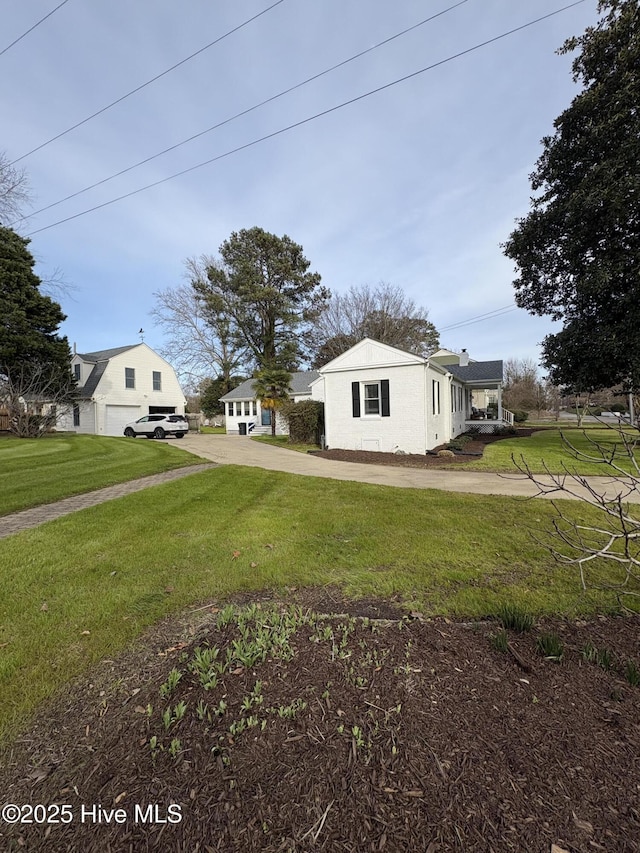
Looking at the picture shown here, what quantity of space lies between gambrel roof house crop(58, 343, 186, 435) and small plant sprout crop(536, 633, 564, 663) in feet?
90.9

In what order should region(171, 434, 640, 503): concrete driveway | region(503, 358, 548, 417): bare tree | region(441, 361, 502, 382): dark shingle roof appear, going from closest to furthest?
region(171, 434, 640, 503): concrete driveway, region(441, 361, 502, 382): dark shingle roof, region(503, 358, 548, 417): bare tree

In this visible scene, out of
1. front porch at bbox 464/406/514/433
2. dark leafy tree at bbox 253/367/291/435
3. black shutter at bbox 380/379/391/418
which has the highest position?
dark leafy tree at bbox 253/367/291/435

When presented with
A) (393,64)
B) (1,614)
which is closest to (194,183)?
(393,64)

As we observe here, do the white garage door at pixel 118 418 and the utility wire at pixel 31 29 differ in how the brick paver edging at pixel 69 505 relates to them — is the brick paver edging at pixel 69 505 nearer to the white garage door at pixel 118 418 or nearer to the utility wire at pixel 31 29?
the utility wire at pixel 31 29

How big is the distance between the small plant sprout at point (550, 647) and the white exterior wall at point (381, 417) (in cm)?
1102

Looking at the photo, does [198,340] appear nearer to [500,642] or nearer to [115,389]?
[115,389]

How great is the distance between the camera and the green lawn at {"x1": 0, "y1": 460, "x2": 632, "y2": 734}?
8.70 ft

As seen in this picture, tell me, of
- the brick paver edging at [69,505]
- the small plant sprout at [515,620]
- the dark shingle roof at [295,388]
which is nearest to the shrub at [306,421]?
the brick paver edging at [69,505]

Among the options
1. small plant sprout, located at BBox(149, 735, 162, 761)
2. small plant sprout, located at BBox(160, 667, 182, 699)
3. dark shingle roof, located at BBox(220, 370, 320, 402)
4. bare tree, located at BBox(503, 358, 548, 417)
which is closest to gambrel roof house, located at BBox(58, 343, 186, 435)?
dark shingle roof, located at BBox(220, 370, 320, 402)

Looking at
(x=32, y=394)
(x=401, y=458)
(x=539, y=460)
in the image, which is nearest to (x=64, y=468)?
(x=401, y=458)

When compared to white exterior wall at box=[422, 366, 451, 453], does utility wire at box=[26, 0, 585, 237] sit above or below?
above

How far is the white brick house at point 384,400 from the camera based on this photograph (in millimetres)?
13039

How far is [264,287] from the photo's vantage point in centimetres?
2917

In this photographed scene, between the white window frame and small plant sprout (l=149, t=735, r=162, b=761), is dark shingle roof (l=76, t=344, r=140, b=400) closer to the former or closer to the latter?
the white window frame
